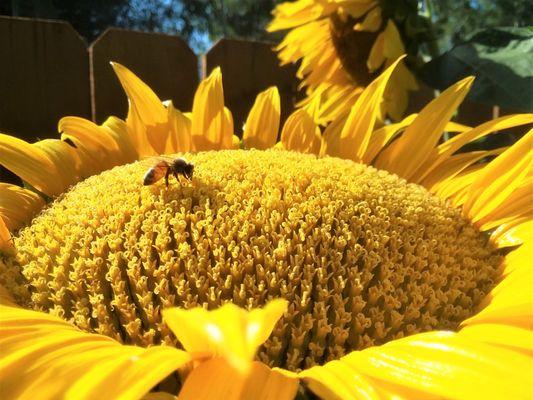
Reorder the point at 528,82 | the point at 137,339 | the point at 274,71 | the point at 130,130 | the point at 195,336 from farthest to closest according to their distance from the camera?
1. the point at 274,71
2. the point at 528,82
3. the point at 130,130
4. the point at 137,339
5. the point at 195,336

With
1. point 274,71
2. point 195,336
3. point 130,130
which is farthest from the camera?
point 274,71

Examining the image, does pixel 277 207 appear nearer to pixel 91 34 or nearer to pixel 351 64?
pixel 351 64

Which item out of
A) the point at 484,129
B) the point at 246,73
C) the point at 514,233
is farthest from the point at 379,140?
the point at 246,73

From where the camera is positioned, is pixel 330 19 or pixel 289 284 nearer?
pixel 289 284

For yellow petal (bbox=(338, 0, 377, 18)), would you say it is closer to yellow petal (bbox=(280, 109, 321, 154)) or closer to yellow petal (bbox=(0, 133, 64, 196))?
yellow petal (bbox=(280, 109, 321, 154))

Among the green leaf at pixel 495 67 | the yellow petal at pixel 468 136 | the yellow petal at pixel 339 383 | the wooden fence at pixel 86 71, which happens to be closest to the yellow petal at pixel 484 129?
the yellow petal at pixel 468 136

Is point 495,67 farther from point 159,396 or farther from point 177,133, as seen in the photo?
point 159,396

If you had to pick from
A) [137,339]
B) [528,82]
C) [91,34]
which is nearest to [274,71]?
[528,82]
